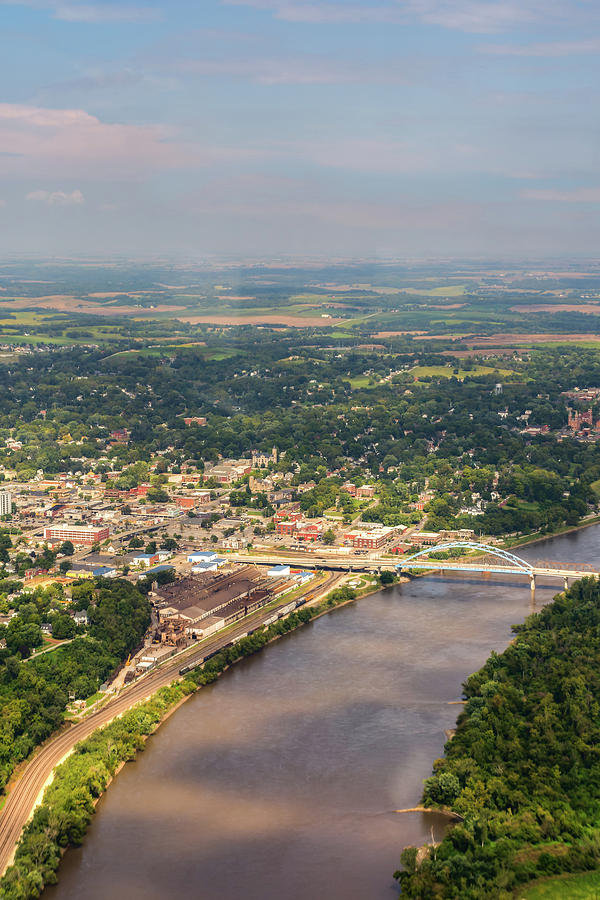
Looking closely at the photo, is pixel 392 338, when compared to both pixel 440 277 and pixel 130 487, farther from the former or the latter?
pixel 440 277

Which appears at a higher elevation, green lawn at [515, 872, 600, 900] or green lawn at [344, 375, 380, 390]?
green lawn at [344, 375, 380, 390]

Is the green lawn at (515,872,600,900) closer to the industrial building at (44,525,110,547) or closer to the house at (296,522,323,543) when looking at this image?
the house at (296,522,323,543)

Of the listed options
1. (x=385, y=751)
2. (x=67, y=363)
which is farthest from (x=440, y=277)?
(x=385, y=751)

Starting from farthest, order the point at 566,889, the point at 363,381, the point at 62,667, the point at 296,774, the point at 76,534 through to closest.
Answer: the point at 363,381 → the point at 76,534 → the point at 62,667 → the point at 296,774 → the point at 566,889

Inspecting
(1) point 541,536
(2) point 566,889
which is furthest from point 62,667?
(1) point 541,536

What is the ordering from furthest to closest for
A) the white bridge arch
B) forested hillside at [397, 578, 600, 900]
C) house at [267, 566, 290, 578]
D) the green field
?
the green field
house at [267, 566, 290, 578]
the white bridge arch
forested hillside at [397, 578, 600, 900]

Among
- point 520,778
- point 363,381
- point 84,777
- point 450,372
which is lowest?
point 84,777

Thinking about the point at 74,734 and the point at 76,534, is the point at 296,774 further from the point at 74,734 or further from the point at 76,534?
the point at 76,534

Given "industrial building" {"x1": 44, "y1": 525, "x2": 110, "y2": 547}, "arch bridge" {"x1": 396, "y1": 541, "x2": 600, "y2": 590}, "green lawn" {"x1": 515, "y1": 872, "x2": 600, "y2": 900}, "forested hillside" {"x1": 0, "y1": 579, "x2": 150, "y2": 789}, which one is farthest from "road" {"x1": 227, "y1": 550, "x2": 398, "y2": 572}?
"green lawn" {"x1": 515, "y1": 872, "x2": 600, "y2": 900}
